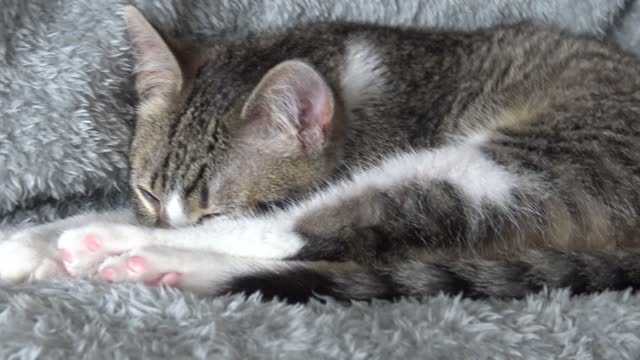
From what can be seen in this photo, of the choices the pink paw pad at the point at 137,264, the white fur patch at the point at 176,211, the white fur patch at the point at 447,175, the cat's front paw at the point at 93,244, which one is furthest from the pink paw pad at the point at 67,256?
the white fur patch at the point at 447,175

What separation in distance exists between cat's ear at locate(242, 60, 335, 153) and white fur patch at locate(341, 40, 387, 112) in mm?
138

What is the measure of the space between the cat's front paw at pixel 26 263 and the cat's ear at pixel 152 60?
0.41 metres

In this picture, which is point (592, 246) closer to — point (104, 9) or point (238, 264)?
point (238, 264)

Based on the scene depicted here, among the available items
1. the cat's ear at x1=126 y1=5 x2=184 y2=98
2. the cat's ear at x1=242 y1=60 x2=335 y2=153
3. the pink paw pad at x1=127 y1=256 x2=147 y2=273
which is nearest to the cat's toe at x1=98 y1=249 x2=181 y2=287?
the pink paw pad at x1=127 y1=256 x2=147 y2=273

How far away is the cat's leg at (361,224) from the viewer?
1313mm

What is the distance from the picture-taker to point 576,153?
1404 mm

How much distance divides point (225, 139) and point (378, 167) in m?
0.28

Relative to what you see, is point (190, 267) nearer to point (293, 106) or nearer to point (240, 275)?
point (240, 275)

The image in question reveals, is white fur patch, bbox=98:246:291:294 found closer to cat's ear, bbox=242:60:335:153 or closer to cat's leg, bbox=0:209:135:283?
cat's leg, bbox=0:209:135:283

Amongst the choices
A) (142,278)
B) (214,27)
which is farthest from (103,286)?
(214,27)

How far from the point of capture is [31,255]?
4.36 feet

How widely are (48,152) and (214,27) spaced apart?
0.48m

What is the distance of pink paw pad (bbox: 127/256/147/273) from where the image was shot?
1.25 metres

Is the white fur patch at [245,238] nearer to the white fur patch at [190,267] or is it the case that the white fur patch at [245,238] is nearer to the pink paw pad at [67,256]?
the white fur patch at [190,267]
